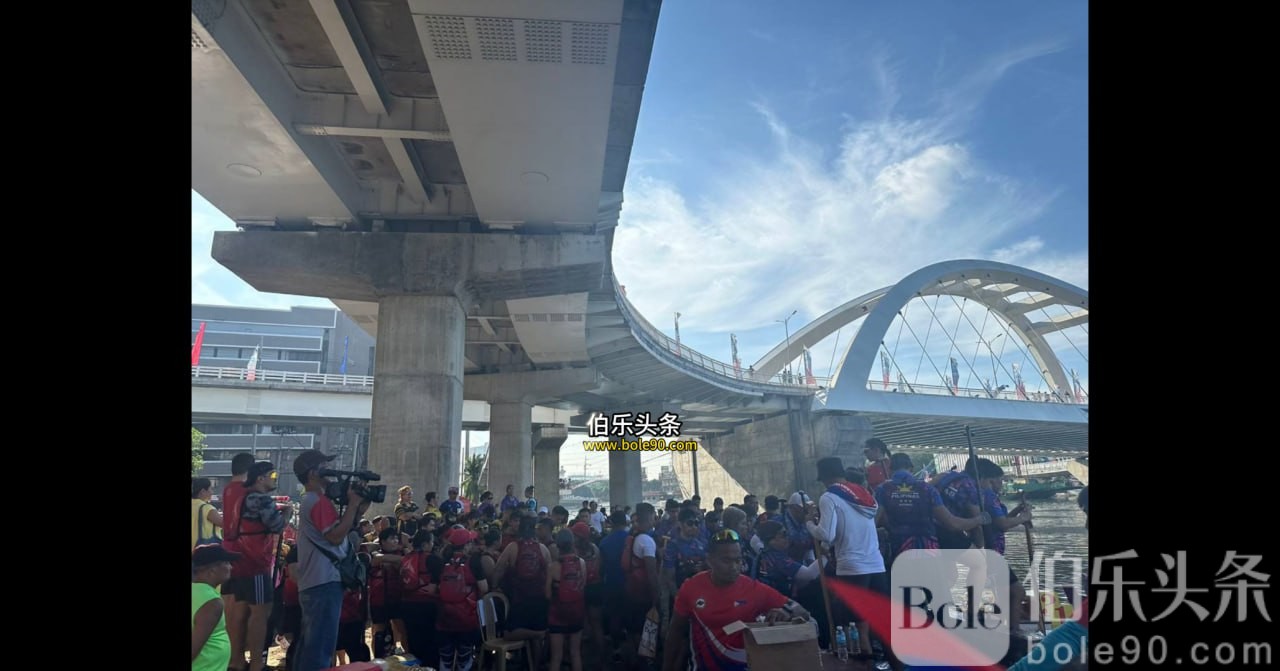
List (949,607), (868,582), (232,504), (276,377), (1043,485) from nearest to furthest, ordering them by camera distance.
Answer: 1. (949,607)
2. (232,504)
3. (868,582)
4. (276,377)
5. (1043,485)

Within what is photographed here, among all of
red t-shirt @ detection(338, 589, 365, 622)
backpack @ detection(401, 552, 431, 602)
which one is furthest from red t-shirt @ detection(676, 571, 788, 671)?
red t-shirt @ detection(338, 589, 365, 622)

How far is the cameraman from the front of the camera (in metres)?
4.90

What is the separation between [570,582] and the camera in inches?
244

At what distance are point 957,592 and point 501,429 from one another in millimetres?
27263

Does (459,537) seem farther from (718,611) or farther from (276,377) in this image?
(276,377)

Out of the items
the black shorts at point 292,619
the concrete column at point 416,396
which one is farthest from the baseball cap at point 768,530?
the concrete column at point 416,396

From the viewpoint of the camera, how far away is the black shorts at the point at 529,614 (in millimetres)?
6289

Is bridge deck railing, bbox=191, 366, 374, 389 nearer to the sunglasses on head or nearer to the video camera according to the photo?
the video camera

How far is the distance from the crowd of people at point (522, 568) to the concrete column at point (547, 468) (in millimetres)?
42978

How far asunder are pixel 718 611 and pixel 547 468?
52044mm

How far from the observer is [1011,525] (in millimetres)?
6234

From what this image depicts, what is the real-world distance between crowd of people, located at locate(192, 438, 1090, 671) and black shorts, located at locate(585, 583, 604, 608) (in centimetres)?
2

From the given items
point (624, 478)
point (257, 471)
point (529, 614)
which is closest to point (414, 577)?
point (529, 614)

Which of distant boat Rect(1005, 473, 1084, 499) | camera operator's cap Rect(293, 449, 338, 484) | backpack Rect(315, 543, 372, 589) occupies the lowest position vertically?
distant boat Rect(1005, 473, 1084, 499)
